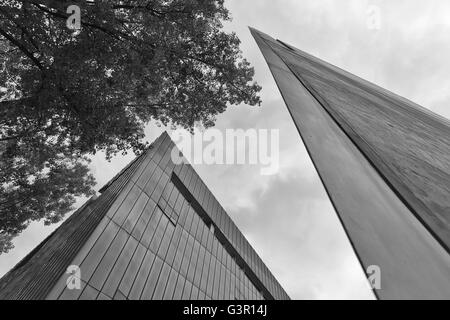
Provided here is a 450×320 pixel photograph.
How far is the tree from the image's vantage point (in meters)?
7.13

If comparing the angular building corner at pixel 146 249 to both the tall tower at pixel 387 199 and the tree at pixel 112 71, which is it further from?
the tall tower at pixel 387 199

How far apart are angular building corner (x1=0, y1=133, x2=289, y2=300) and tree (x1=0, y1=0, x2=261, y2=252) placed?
225cm

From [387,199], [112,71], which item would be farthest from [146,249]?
[387,199]

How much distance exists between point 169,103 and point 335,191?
8.96m

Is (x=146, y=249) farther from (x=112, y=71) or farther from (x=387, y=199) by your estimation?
(x=387, y=199)

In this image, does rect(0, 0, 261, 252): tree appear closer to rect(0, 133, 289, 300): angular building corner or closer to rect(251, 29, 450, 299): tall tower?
rect(0, 133, 289, 300): angular building corner

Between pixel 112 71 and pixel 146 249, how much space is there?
8.13m

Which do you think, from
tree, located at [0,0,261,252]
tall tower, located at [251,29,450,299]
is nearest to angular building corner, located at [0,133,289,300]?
tree, located at [0,0,261,252]

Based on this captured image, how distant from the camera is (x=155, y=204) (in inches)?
639

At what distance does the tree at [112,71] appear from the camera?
23.4 feet

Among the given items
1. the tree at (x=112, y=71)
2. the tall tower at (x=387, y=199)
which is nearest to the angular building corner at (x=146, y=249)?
the tree at (x=112, y=71)

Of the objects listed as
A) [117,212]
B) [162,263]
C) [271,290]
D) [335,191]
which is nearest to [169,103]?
[117,212]

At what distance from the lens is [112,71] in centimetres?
826

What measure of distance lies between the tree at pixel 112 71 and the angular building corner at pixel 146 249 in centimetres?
225
